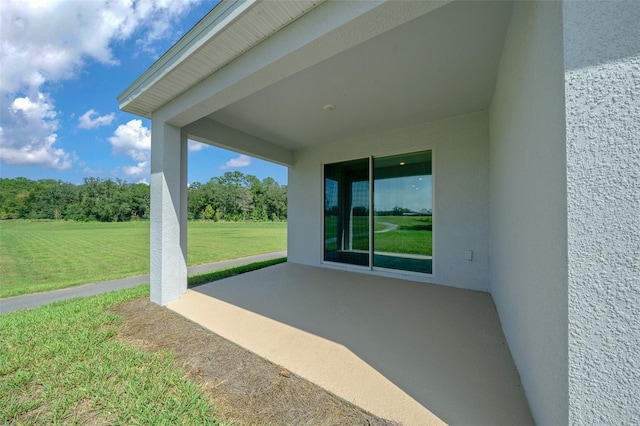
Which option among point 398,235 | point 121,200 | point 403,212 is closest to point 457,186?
point 403,212

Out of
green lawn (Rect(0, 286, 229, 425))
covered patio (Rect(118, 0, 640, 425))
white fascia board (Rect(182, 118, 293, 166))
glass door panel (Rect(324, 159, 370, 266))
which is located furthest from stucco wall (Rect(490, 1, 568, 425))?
white fascia board (Rect(182, 118, 293, 166))

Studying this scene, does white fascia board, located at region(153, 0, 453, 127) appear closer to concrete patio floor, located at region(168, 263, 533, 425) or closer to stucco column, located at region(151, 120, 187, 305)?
stucco column, located at region(151, 120, 187, 305)

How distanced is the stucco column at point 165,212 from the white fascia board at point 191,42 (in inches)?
19.4

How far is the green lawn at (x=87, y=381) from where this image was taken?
57.1 inches

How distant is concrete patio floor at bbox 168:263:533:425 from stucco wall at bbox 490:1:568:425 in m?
0.27

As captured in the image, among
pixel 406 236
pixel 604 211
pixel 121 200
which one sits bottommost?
pixel 406 236

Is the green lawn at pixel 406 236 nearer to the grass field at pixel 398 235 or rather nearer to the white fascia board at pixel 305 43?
the grass field at pixel 398 235

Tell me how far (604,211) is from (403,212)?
A: 3873 mm

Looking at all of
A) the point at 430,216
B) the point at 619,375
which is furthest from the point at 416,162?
the point at 619,375

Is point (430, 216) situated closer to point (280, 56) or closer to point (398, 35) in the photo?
point (398, 35)

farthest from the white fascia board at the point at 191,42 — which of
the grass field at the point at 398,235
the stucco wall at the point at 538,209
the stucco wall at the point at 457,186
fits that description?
the grass field at the point at 398,235

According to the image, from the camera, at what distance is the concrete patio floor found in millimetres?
1483

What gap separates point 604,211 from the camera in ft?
2.62

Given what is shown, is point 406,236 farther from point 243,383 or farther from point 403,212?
point 243,383
